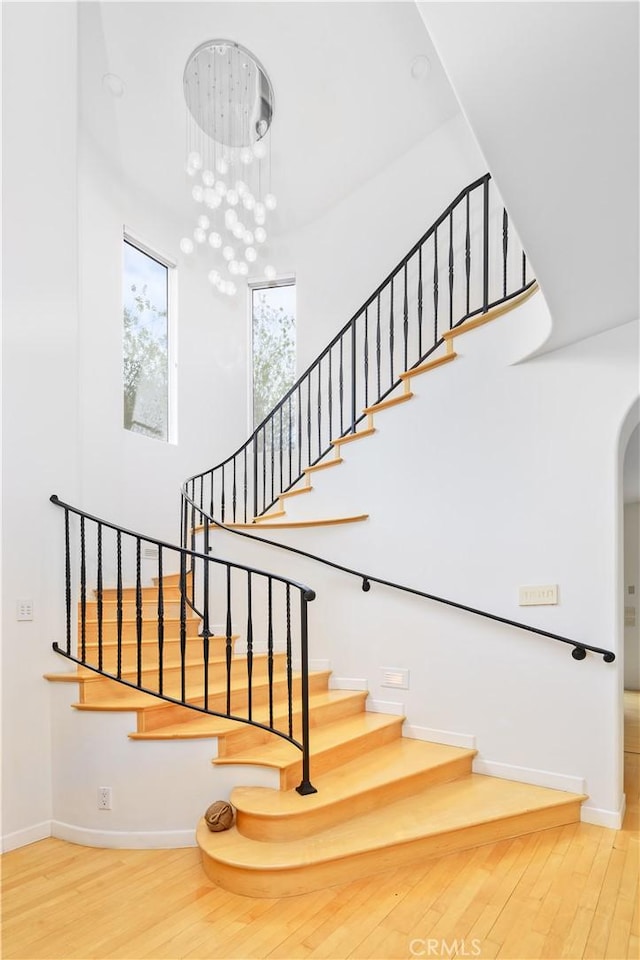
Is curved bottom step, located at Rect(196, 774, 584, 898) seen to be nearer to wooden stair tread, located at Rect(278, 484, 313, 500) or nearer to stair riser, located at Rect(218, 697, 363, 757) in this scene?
stair riser, located at Rect(218, 697, 363, 757)

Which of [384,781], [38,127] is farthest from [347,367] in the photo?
[384,781]

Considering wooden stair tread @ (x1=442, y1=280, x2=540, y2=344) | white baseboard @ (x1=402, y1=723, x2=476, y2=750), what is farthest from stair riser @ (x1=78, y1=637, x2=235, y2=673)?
wooden stair tread @ (x1=442, y1=280, x2=540, y2=344)

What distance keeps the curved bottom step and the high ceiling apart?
5.66 meters

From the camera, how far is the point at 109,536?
211 inches

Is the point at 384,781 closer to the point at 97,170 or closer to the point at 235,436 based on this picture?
the point at 235,436

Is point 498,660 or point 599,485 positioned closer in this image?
point 599,485

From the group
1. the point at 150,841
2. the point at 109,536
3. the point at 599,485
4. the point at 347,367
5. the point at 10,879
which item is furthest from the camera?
the point at 347,367

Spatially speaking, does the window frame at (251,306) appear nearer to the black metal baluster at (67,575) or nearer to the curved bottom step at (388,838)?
the black metal baluster at (67,575)

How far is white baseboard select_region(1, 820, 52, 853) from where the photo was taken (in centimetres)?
304

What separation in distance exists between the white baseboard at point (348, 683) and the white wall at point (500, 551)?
0.05 m

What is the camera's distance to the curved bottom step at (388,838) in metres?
2.53

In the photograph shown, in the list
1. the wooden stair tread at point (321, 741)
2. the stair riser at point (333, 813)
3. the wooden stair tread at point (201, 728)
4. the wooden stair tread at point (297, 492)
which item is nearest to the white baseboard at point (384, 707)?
the wooden stair tread at point (321, 741)

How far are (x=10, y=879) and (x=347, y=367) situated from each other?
5.13 m

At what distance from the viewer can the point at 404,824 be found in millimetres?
2879
